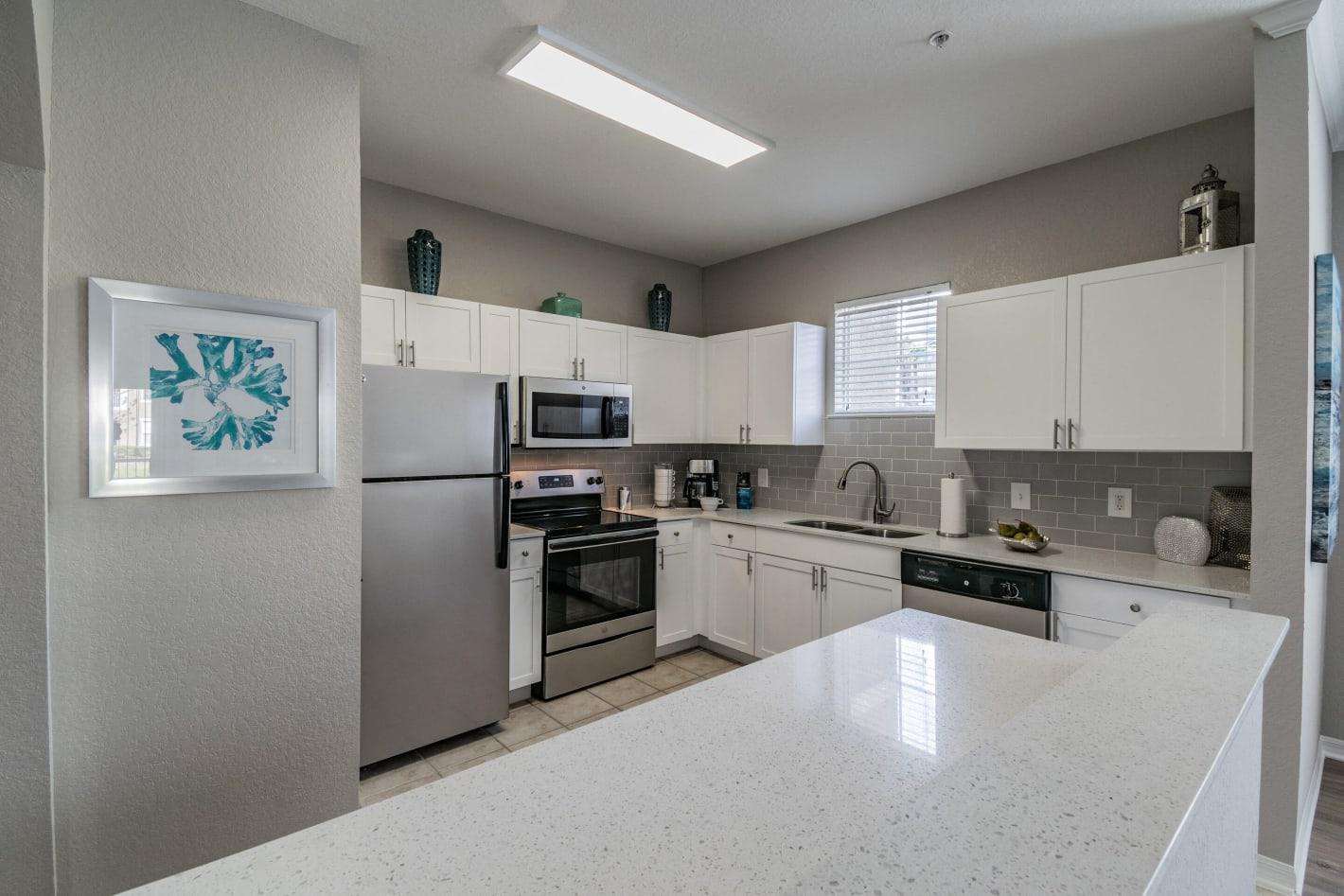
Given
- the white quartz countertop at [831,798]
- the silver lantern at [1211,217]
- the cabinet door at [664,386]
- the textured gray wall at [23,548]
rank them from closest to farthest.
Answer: the white quartz countertop at [831,798]
the textured gray wall at [23,548]
the silver lantern at [1211,217]
the cabinet door at [664,386]

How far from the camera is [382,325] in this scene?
301cm

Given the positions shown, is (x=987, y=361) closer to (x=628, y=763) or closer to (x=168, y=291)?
(x=628, y=763)

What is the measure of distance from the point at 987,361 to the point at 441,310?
2.72m

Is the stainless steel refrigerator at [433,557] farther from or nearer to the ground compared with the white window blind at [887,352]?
nearer to the ground

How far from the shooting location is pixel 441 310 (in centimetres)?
320

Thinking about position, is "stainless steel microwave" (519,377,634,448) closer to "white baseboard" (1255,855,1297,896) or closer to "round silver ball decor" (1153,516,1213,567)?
"round silver ball decor" (1153,516,1213,567)

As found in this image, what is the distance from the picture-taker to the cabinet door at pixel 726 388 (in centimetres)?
Answer: 417

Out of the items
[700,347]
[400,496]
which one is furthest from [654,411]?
[400,496]

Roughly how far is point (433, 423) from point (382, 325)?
0.68 m

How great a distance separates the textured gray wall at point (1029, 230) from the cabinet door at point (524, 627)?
8.07 feet

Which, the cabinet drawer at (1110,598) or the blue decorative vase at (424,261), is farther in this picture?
the blue decorative vase at (424,261)

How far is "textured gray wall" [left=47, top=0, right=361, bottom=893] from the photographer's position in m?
1.65

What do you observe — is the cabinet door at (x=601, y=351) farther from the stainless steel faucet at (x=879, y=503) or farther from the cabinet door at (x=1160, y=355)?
the cabinet door at (x=1160, y=355)

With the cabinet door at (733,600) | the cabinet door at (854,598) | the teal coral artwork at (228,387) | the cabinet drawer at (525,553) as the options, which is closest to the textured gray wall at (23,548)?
the teal coral artwork at (228,387)
